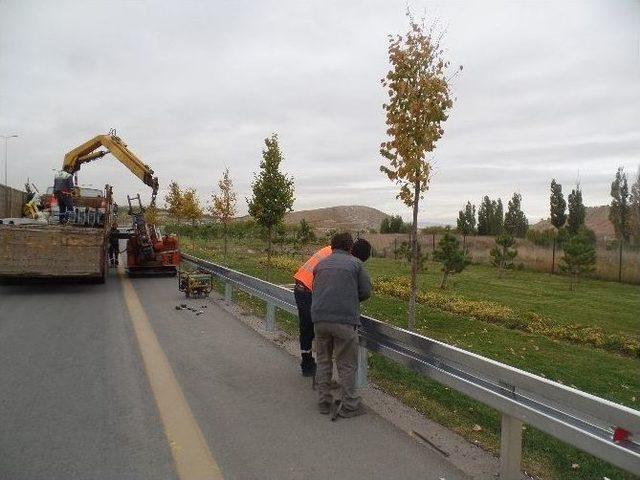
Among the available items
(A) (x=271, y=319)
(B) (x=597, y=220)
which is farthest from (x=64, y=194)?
(B) (x=597, y=220)

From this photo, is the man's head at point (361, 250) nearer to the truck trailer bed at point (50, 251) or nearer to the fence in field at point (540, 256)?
the truck trailer bed at point (50, 251)

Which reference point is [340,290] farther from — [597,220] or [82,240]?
[597,220]

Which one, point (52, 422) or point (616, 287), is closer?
point (52, 422)

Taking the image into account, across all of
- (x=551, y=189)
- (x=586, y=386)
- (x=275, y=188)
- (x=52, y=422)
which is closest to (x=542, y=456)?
(x=586, y=386)

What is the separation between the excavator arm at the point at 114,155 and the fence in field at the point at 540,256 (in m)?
16.0

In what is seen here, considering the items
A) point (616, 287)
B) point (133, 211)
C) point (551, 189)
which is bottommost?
point (616, 287)

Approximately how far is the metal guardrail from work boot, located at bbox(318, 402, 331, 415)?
2.56 feet

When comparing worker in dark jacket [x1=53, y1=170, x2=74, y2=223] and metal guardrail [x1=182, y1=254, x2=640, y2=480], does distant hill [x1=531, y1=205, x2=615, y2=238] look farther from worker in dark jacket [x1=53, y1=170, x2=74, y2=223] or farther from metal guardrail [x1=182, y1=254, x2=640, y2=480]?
metal guardrail [x1=182, y1=254, x2=640, y2=480]

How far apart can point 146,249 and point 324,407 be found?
1310 cm

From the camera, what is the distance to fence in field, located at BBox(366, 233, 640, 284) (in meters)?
23.7

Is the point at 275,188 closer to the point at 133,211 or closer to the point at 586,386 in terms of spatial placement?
the point at 133,211

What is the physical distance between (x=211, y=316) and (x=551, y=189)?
149 feet

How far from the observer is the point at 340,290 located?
5.03 meters

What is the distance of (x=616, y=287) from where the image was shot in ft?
72.6
